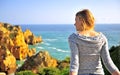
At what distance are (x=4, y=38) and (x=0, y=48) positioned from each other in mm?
5164

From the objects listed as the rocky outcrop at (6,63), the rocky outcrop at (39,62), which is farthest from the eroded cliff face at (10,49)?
the rocky outcrop at (39,62)

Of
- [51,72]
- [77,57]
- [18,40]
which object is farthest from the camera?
[18,40]

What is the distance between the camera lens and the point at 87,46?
2.30m

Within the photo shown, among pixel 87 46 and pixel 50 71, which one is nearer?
pixel 87 46

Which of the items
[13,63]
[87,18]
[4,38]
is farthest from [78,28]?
[4,38]

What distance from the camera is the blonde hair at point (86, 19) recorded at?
2252mm

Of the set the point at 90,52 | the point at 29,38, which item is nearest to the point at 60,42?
the point at 29,38

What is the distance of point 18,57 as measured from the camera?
3934cm

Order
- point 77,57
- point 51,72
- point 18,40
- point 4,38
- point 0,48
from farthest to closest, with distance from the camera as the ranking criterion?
point 18,40 → point 4,38 → point 0,48 → point 51,72 → point 77,57

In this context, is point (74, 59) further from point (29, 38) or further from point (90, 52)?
point (29, 38)

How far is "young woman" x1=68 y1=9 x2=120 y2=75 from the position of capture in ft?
7.38

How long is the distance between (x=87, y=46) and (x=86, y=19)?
0.18 metres

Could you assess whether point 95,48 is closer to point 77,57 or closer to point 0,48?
point 77,57

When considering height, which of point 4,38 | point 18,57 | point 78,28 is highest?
point 78,28
